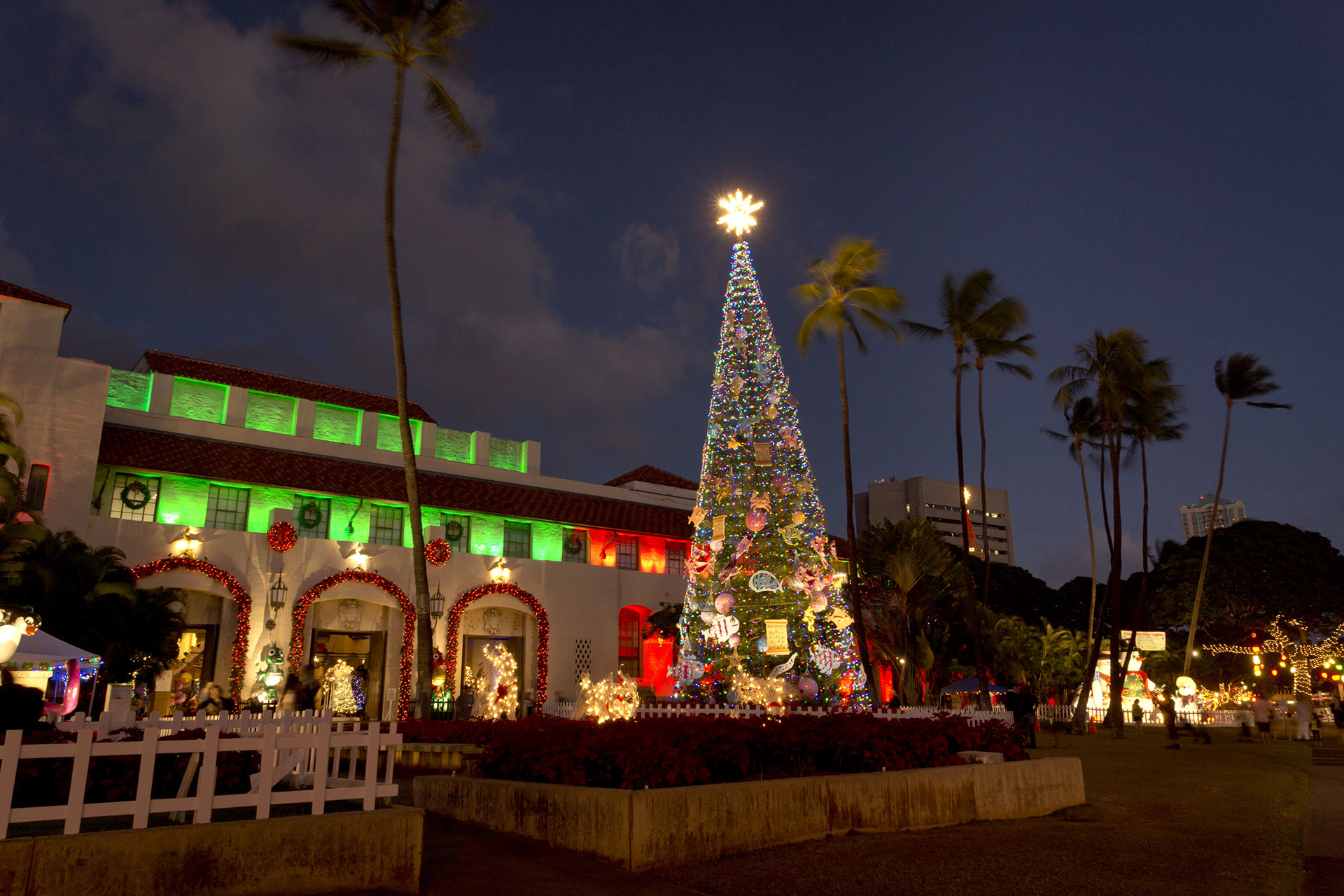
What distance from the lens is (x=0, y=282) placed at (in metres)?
22.3

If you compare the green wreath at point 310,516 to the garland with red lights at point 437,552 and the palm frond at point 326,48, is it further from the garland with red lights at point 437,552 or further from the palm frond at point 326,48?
the palm frond at point 326,48

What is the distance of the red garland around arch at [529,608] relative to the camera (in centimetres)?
2641

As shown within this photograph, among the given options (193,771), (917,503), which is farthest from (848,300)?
(917,503)

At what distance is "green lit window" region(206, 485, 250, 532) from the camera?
79.7 feet

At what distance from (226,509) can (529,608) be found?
937cm

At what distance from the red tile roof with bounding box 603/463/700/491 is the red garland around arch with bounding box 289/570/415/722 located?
11.8m

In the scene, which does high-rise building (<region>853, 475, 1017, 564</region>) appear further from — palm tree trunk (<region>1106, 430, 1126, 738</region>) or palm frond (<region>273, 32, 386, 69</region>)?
palm frond (<region>273, 32, 386, 69</region>)

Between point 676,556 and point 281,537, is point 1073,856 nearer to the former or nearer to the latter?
point 281,537

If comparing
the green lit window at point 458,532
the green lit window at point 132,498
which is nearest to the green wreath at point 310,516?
the green lit window at point 132,498

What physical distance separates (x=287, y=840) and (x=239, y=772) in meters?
1.73

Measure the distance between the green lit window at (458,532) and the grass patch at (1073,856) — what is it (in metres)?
20.4

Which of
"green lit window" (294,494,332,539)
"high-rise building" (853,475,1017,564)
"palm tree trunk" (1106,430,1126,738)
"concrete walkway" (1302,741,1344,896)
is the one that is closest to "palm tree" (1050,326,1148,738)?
"palm tree trunk" (1106,430,1126,738)

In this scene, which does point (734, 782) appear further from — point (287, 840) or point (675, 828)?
point (287, 840)

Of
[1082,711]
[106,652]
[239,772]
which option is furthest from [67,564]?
[1082,711]
